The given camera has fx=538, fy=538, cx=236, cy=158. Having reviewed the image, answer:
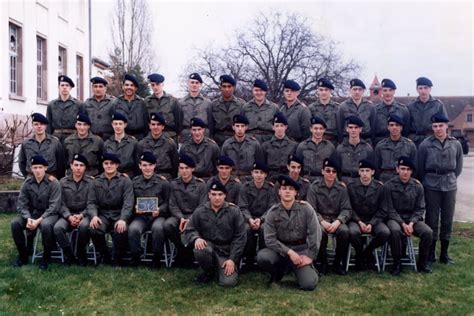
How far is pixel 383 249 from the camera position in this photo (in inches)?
273

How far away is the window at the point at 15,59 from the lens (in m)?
17.0

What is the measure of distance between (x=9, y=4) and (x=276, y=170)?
12475 millimetres

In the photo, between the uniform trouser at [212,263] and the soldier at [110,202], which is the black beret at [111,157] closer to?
the soldier at [110,202]

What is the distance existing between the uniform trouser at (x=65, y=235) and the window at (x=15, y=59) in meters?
11.5

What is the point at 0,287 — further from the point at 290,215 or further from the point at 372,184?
the point at 372,184

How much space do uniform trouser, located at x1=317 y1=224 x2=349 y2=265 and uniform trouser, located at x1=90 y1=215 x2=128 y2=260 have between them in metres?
2.48

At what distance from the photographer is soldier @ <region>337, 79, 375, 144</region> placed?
7941 mm

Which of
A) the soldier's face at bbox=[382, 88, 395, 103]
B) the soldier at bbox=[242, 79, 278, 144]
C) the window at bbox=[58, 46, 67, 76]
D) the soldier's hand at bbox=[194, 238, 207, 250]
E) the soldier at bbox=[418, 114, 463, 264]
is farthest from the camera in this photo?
the window at bbox=[58, 46, 67, 76]

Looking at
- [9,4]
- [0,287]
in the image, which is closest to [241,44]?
[9,4]

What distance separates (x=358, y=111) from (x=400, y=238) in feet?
6.79

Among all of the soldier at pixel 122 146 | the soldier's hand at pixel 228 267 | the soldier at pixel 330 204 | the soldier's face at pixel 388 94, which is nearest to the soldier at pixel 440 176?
the soldier's face at pixel 388 94

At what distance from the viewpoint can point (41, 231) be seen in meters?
6.76

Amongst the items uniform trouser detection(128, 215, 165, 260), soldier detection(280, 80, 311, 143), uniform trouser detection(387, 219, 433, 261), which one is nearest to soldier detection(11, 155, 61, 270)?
uniform trouser detection(128, 215, 165, 260)

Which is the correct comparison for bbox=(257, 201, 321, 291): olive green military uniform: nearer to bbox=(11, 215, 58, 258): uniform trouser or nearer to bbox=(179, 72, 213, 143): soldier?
bbox=(179, 72, 213, 143): soldier
